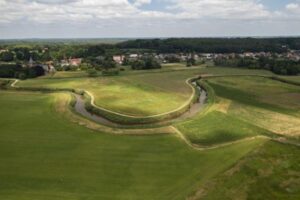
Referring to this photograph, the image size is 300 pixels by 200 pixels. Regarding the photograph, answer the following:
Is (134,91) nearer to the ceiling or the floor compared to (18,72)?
nearer to the floor

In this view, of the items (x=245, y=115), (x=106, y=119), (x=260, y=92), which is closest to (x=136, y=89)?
(x=106, y=119)

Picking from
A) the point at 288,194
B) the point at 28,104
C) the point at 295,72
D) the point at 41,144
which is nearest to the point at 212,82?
the point at 295,72

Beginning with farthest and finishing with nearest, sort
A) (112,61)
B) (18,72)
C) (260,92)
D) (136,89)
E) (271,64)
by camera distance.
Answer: (112,61), (271,64), (18,72), (136,89), (260,92)

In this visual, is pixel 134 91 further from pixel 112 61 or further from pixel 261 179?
pixel 112 61

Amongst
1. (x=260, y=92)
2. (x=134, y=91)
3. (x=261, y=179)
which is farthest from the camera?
(x=134, y=91)

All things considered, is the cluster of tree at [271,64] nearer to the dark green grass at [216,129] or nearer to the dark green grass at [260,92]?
the dark green grass at [260,92]

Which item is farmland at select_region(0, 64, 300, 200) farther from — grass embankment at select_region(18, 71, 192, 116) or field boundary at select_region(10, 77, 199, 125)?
field boundary at select_region(10, 77, 199, 125)
